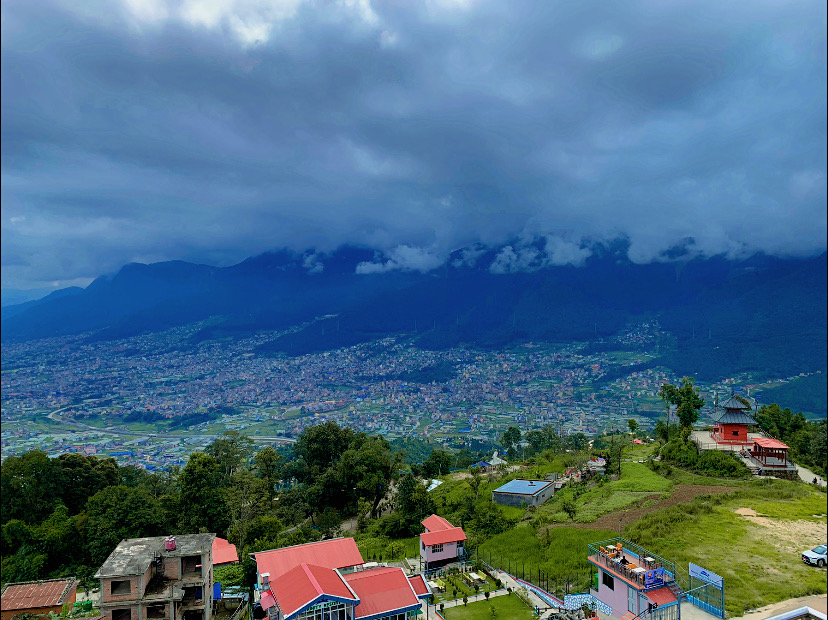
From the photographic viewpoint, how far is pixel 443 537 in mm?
22922

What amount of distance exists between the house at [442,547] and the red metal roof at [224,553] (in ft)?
31.2

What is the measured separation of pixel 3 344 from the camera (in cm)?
15800

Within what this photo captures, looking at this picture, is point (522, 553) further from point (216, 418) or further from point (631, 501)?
point (216, 418)

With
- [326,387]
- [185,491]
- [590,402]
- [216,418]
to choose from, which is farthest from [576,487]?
[326,387]

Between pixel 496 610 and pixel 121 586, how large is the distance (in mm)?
13867

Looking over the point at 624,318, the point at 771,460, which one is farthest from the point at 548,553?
the point at 624,318

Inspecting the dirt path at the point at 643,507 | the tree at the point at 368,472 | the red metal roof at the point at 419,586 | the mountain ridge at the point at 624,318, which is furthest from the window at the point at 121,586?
the mountain ridge at the point at 624,318

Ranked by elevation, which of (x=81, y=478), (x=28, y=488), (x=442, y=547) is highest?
(x=28, y=488)

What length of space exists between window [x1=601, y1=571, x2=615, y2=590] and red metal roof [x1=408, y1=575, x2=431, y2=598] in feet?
20.6

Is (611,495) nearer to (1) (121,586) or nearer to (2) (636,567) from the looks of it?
(2) (636,567)

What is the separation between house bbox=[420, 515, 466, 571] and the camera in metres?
22.7

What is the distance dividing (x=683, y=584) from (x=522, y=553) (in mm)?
7685

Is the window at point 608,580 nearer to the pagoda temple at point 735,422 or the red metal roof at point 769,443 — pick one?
the red metal roof at point 769,443

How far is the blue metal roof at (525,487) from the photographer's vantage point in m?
30.0
